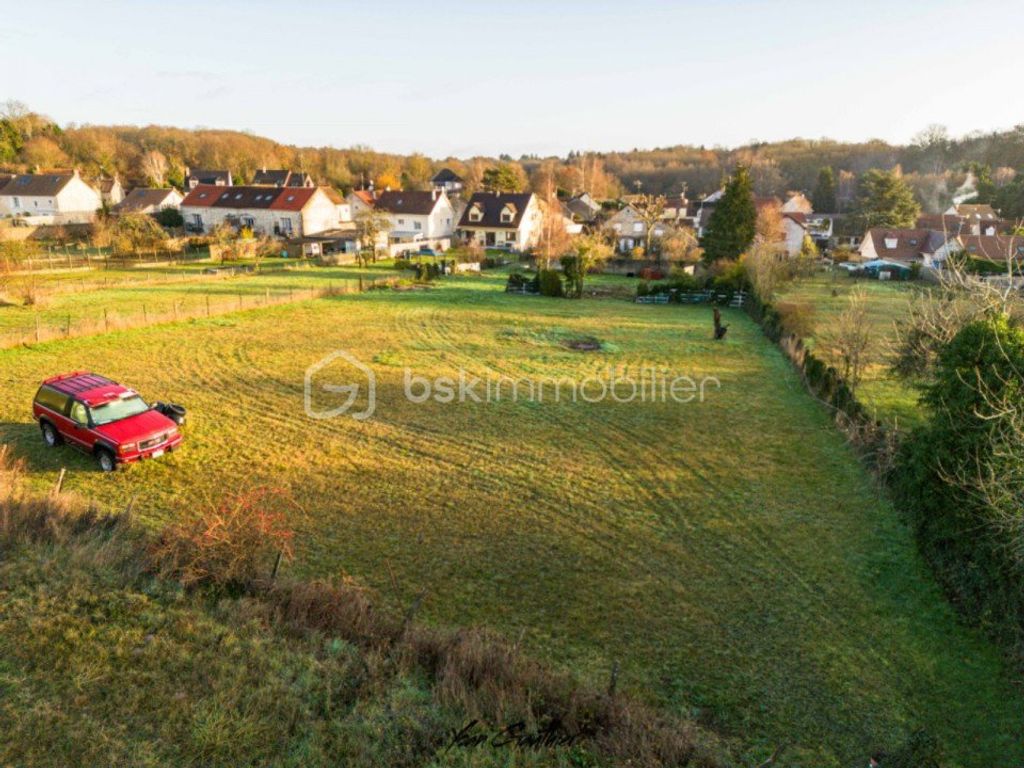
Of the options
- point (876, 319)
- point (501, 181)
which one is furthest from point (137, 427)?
point (501, 181)

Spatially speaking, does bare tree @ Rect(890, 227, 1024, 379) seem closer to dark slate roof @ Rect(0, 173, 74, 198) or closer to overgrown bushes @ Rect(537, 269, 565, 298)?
overgrown bushes @ Rect(537, 269, 565, 298)

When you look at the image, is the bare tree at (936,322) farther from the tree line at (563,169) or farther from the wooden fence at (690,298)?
the tree line at (563,169)

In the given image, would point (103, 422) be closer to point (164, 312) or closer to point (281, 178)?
point (164, 312)

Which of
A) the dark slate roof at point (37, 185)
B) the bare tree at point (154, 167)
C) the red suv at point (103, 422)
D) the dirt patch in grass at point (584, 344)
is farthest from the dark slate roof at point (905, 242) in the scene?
the bare tree at point (154, 167)

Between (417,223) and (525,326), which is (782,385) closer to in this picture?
(525,326)

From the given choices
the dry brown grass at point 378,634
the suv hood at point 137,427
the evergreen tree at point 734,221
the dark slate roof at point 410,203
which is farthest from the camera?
the dark slate roof at point 410,203
